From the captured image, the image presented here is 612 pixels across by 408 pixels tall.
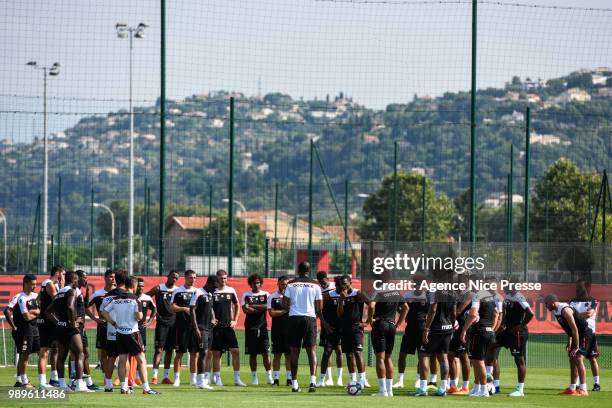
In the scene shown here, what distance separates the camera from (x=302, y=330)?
21062 mm

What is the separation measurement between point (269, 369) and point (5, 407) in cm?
797

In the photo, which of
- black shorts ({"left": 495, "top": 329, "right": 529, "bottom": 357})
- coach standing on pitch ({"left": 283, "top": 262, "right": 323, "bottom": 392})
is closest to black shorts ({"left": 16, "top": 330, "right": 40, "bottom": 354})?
coach standing on pitch ({"left": 283, "top": 262, "right": 323, "bottom": 392})

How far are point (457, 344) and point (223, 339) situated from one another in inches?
172

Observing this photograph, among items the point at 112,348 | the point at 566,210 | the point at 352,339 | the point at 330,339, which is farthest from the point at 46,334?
the point at 566,210

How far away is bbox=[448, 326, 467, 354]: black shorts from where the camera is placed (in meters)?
21.8

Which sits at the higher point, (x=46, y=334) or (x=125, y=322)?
(x=125, y=322)

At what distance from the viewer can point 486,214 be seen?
114 meters

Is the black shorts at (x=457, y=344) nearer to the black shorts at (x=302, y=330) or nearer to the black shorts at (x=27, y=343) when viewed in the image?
the black shorts at (x=302, y=330)

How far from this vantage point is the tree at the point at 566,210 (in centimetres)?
4972

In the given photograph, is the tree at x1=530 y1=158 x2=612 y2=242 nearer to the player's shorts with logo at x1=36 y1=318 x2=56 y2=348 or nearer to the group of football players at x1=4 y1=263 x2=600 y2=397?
the group of football players at x1=4 y1=263 x2=600 y2=397

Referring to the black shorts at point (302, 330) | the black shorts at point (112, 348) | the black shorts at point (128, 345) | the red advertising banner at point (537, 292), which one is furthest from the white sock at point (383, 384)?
the red advertising banner at point (537, 292)

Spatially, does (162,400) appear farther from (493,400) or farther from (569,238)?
(569,238)

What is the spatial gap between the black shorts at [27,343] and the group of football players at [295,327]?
0.02 meters

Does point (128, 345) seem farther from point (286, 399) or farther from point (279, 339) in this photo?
point (279, 339)
